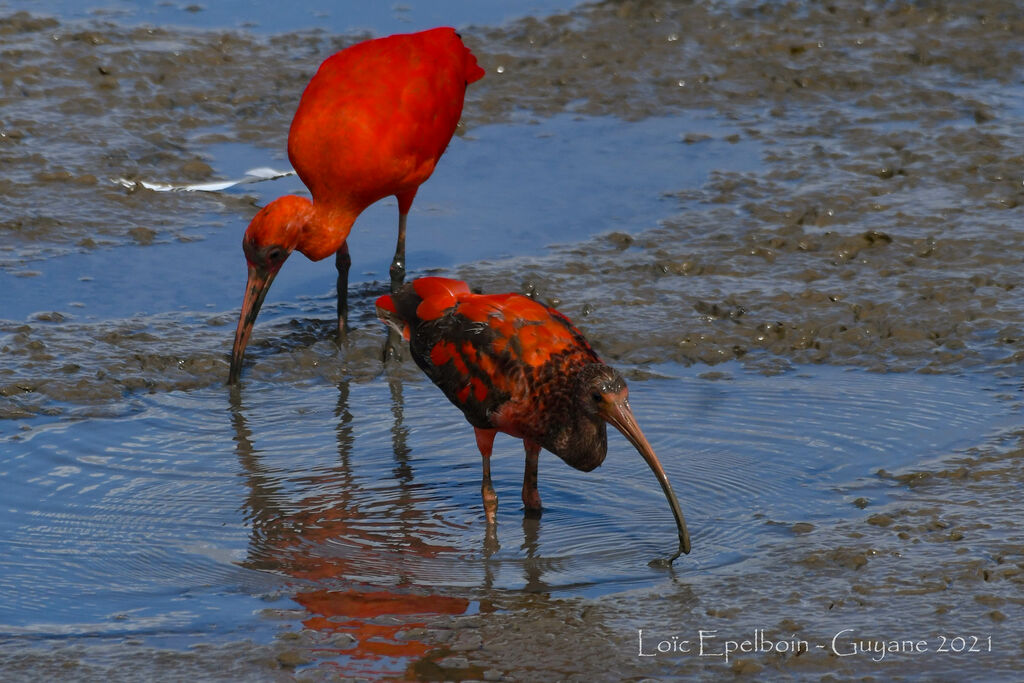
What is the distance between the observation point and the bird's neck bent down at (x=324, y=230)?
279 inches

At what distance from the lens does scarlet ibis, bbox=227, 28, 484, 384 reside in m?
6.94

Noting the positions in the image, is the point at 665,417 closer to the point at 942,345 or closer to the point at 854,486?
the point at 854,486

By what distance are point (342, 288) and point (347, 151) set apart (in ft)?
2.39

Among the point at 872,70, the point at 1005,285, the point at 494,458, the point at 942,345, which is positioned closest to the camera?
the point at 494,458

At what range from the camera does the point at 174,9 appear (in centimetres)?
1199

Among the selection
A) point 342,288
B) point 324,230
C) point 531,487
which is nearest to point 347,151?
point 324,230

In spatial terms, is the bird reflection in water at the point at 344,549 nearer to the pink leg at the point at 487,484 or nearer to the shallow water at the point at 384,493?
the shallow water at the point at 384,493

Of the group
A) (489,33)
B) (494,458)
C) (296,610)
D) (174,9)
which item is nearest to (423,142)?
(494,458)

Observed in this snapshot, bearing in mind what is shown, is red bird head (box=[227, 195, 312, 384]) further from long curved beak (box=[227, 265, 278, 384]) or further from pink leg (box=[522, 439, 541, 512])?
pink leg (box=[522, 439, 541, 512])

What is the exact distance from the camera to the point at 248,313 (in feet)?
22.6

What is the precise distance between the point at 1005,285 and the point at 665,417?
2198mm

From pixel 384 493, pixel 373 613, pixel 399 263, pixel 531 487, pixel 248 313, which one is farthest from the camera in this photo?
pixel 399 263

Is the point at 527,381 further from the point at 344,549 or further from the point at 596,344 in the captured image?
the point at 596,344

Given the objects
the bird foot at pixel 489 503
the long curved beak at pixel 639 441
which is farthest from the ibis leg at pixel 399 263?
the long curved beak at pixel 639 441
